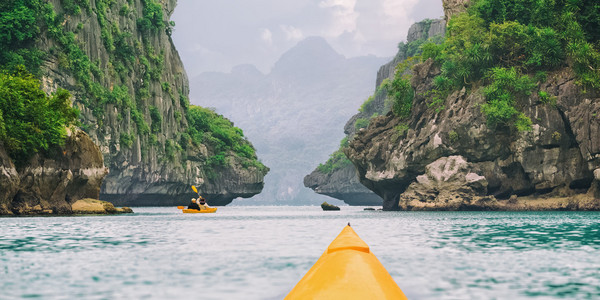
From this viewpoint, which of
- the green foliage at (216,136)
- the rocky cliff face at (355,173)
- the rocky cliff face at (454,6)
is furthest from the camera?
the rocky cliff face at (355,173)

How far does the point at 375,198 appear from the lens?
292 feet

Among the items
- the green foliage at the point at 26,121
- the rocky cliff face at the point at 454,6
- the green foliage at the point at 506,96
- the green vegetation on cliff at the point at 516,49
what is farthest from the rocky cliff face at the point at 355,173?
the green foliage at the point at 26,121

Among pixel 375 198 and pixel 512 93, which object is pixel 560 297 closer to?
pixel 512 93

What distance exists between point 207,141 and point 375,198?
1278 inches

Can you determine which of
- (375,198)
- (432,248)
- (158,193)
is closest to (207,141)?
(158,193)

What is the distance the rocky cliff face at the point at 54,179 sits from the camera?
1025 inches

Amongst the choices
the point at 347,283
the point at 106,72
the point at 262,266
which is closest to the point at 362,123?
the point at 106,72

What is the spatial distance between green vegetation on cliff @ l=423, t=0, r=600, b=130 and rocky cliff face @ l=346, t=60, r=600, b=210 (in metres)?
0.89

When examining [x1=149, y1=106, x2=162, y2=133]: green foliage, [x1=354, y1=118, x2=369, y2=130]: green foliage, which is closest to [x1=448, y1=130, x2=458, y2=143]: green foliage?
[x1=149, y1=106, x2=162, y2=133]: green foliage

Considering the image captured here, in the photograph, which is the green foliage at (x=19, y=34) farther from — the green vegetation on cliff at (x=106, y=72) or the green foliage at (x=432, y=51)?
the green foliage at (x=432, y=51)

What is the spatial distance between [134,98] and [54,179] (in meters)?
25.3

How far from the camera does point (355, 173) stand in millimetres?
82688

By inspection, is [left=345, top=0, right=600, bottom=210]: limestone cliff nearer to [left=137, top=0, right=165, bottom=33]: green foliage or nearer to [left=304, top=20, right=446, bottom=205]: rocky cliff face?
[left=137, top=0, right=165, bottom=33]: green foliage

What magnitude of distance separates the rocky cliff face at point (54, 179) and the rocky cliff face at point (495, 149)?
22.0 metres
